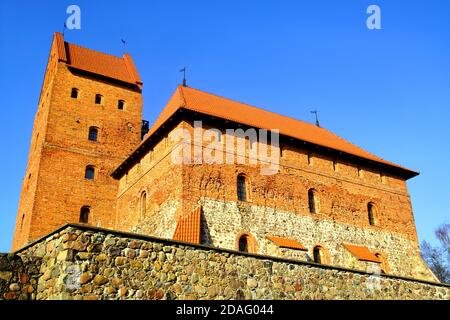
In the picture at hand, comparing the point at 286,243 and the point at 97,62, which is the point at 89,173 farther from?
the point at 286,243

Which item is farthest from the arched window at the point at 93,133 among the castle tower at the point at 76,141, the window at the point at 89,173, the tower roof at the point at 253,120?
the tower roof at the point at 253,120

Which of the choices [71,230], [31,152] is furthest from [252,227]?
[31,152]

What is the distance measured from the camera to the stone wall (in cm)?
809

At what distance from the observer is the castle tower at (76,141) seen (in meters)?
23.0

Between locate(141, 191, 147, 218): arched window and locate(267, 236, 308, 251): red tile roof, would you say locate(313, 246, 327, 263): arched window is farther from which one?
locate(141, 191, 147, 218): arched window

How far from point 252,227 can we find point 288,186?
10.2 feet

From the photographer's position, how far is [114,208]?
24516mm

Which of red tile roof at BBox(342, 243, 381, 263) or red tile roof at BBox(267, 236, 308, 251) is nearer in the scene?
red tile roof at BBox(267, 236, 308, 251)

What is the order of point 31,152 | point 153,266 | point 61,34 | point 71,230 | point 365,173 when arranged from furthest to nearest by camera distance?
point 61,34
point 31,152
point 365,173
point 153,266
point 71,230

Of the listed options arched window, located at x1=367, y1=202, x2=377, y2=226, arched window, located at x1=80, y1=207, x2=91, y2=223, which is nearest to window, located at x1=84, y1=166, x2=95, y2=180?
arched window, located at x1=80, y1=207, x2=91, y2=223

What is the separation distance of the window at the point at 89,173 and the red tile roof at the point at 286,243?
11.0 meters

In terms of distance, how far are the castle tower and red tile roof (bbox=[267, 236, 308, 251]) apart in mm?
9734

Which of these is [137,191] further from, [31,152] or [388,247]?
[388,247]

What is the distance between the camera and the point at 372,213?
2292cm
